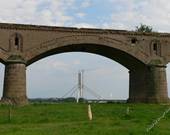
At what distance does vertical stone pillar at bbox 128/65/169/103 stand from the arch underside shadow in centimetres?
120

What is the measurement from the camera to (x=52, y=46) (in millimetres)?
49469

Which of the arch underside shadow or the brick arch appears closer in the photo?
the brick arch

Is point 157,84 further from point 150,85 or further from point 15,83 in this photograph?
point 15,83

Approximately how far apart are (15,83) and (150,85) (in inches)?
620

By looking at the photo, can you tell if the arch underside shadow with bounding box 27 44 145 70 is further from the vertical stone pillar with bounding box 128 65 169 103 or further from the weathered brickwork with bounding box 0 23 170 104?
the vertical stone pillar with bounding box 128 65 169 103

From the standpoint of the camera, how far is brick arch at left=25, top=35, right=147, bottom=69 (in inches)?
1943

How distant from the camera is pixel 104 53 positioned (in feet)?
184

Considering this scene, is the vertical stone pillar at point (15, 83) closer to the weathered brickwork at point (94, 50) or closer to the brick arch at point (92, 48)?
the weathered brickwork at point (94, 50)

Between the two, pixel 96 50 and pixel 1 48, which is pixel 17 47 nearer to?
pixel 1 48

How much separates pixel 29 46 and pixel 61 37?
360cm

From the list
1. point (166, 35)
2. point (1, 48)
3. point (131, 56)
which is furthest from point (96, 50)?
point (1, 48)

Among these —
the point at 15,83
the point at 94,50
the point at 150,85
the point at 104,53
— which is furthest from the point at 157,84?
the point at 15,83

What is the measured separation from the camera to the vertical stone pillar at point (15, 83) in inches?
1822

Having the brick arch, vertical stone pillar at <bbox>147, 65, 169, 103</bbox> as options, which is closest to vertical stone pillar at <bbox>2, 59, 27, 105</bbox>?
the brick arch
